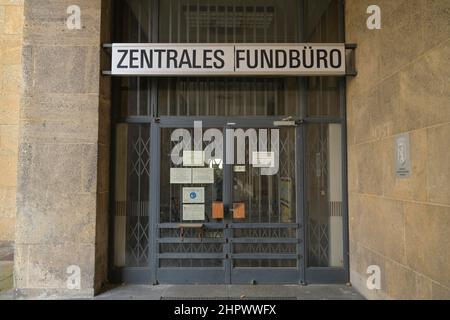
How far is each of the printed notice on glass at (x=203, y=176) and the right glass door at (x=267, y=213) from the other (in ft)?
1.14

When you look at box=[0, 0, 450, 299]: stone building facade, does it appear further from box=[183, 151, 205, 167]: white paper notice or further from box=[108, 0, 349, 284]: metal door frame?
box=[183, 151, 205, 167]: white paper notice

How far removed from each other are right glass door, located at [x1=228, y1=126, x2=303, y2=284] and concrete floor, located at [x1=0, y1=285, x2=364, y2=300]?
23 centimetres

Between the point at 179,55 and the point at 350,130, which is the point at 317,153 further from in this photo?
the point at 179,55

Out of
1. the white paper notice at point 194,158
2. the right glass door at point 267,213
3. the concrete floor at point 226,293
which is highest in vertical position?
the white paper notice at point 194,158

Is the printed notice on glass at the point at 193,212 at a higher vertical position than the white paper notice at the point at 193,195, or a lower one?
lower

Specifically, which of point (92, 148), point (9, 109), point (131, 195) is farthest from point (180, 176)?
point (9, 109)

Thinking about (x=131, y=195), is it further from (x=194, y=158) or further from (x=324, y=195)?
(x=324, y=195)

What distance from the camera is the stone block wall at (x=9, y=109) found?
6.81 metres

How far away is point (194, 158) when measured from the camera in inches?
208

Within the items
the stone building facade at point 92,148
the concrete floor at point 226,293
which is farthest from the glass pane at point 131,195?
the concrete floor at point 226,293

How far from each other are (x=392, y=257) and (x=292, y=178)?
1868 millimetres

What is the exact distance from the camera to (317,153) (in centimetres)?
532

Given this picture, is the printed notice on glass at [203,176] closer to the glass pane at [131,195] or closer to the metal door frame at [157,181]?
the metal door frame at [157,181]
